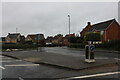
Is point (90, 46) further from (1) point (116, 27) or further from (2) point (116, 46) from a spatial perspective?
(1) point (116, 27)

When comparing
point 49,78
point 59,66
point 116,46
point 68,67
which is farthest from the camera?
point 116,46

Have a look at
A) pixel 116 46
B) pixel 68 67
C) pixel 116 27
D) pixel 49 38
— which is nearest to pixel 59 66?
pixel 68 67

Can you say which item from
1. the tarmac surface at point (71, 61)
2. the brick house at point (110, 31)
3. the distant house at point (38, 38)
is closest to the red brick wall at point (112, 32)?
the brick house at point (110, 31)

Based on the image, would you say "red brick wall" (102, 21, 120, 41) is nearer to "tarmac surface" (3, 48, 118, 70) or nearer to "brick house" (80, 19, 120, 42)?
"brick house" (80, 19, 120, 42)

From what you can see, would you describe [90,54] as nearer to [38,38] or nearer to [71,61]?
[71,61]

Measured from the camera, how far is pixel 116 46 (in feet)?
97.7

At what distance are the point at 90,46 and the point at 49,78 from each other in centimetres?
475

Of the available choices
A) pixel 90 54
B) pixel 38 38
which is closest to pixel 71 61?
pixel 90 54

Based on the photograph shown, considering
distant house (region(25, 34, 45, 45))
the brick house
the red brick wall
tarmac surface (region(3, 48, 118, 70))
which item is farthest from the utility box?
the red brick wall

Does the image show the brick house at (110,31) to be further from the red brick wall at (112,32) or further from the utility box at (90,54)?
the utility box at (90,54)

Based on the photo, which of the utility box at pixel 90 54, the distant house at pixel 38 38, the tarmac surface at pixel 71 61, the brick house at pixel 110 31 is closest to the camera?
the tarmac surface at pixel 71 61

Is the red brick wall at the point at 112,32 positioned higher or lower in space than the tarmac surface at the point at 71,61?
higher

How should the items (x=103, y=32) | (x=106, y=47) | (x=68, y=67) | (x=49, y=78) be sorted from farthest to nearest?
(x=103, y=32), (x=106, y=47), (x=68, y=67), (x=49, y=78)

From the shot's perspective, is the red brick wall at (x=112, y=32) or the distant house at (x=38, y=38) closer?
the distant house at (x=38, y=38)
